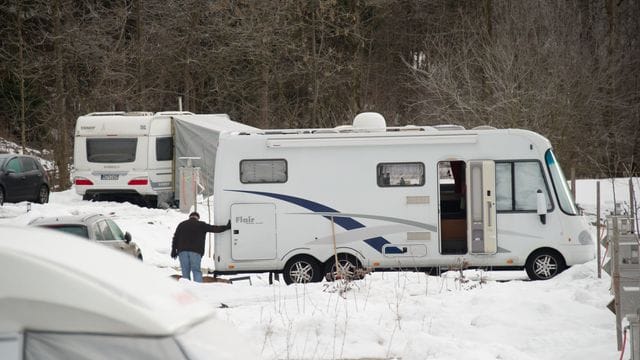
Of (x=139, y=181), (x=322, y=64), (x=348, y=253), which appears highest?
(x=322, y=64)

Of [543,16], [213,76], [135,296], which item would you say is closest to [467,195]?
[135,296]

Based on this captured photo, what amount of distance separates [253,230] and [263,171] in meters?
1.02

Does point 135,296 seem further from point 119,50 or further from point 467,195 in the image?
point 119,50

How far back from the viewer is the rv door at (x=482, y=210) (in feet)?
55.7

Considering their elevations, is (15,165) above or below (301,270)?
above

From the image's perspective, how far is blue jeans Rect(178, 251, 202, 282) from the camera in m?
17.1

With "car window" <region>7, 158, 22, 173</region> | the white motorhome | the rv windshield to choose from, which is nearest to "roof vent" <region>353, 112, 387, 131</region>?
the white motorhome

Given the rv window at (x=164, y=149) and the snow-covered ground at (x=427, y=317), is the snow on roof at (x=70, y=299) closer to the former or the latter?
the snow-covered ground at (x=427, y=317)

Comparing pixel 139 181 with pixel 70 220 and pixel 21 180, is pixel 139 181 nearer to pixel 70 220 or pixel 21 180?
pixel 21 180

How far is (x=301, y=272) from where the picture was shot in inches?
672

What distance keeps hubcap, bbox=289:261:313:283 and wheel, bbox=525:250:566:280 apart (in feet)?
12.2

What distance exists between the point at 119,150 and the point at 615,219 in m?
20.9

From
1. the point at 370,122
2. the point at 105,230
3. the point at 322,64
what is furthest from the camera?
the point at 322,64

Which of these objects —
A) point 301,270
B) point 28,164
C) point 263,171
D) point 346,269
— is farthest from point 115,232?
point 28,164
